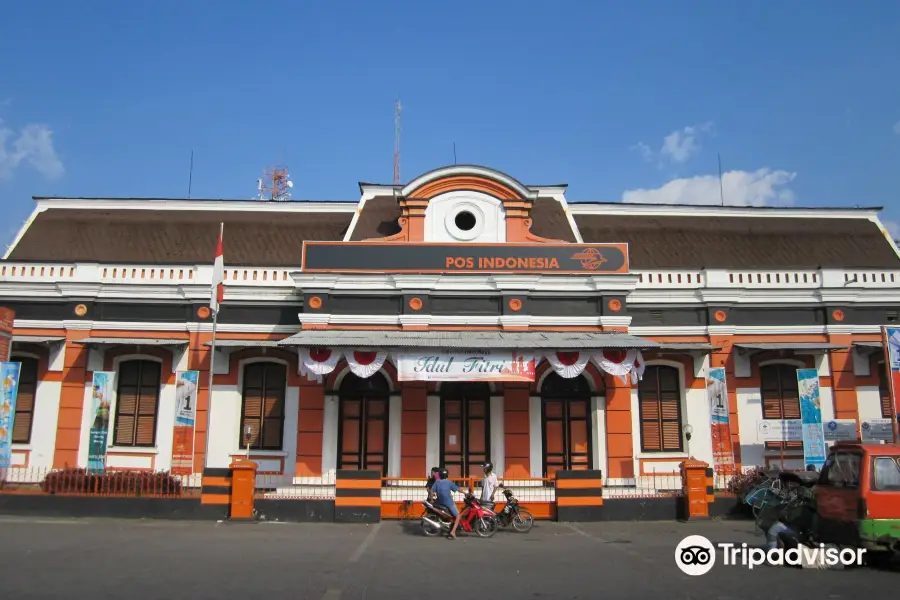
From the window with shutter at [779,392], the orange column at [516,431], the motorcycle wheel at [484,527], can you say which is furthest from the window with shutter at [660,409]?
the motorcycle wheel at [484,527]

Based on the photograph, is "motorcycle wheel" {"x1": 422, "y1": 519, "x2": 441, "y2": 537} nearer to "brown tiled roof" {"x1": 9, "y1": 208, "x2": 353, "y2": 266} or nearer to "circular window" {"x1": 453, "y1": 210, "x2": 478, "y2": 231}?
"circular window" {"x1": 453, "y1": 210, "x2": 478, "y2": 231}

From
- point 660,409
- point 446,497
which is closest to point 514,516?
point 446,497

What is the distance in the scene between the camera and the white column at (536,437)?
Result: 17.6 metres

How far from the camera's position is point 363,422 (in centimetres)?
1817

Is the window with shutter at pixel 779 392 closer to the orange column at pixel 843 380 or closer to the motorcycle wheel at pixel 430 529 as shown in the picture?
the orange column at pixel 843 380

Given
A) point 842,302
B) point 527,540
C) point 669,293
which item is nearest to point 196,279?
point 527,540

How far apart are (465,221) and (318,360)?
5928 mm

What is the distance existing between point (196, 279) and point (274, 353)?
3.07 metres

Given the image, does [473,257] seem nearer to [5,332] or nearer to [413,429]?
[413,429]

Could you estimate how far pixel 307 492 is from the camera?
16906 mm

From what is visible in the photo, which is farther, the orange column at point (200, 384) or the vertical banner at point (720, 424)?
the orange column at point (200, 384)

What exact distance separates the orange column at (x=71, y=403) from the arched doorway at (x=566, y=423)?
481 inches

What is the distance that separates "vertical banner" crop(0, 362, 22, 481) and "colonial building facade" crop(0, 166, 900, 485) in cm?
184

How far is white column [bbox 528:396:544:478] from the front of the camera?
1764 centimetres
